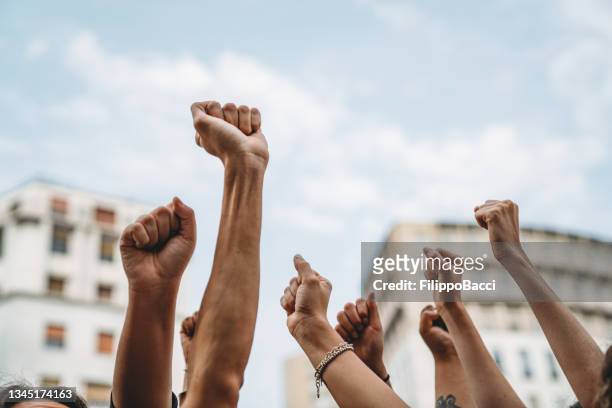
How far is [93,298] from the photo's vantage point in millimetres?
33906

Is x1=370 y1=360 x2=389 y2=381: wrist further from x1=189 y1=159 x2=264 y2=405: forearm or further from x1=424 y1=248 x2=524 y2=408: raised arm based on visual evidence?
x1=189 y1=159 x2=264 y2=405: forearm

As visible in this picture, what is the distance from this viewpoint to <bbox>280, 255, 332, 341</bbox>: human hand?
7.98 feet

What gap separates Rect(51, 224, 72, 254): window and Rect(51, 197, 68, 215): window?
0.77m

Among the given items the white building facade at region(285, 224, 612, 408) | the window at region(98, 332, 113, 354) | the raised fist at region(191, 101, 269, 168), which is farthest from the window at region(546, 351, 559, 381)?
the raised fist at region(191, 101, 269, 168)

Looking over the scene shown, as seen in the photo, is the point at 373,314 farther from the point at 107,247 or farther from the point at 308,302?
the point at 107,247

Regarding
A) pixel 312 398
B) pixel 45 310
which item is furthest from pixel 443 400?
pixel 312 398

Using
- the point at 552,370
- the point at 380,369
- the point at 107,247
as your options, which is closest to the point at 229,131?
the point at 380,369

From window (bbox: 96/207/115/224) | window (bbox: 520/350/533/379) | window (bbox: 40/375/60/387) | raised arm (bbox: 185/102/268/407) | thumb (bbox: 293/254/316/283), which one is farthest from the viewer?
window (bbox: 520/350/533/379)

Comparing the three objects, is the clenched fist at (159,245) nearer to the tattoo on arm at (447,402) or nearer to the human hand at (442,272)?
the human hand at (442,272)

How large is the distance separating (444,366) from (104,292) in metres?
33.6

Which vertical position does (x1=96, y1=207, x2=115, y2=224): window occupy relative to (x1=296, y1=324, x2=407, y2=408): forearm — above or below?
above

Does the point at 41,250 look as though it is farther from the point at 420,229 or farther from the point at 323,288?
the point at 323,288

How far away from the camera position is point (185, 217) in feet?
6.07

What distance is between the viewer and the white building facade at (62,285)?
31.5 meters
